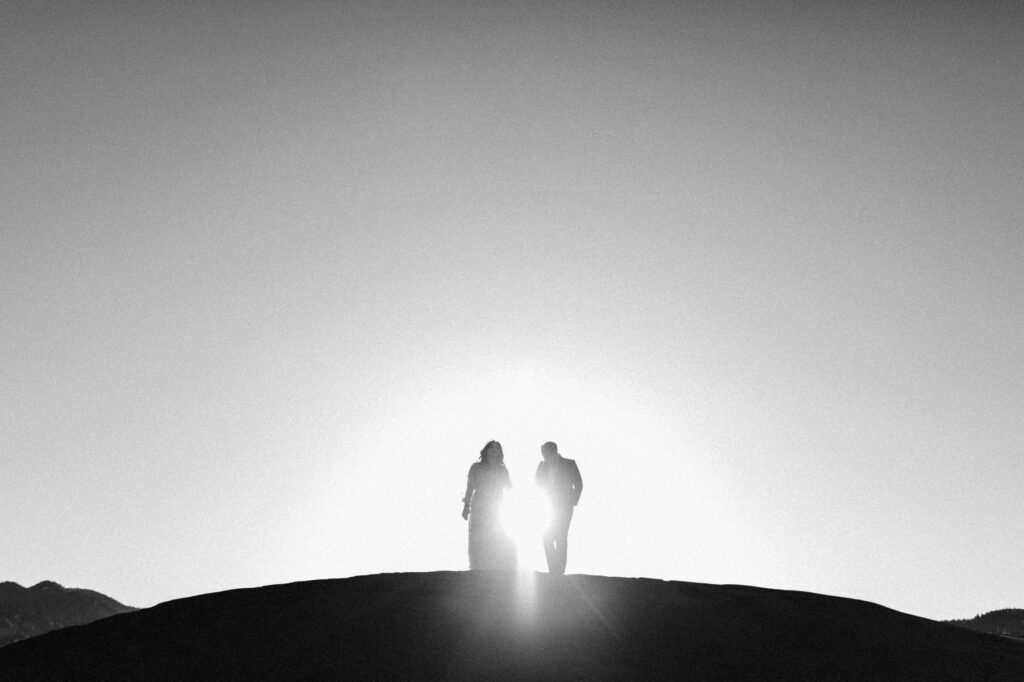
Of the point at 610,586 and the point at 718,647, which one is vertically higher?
the point at 610,586

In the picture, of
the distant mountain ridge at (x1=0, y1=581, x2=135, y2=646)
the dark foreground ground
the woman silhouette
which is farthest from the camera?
the distant mountain ridge at (x1=0, y1=581, x2=135, y2=646)

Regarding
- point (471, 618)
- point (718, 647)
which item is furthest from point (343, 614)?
point (718, 647)

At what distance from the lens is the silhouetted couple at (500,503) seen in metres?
23.9

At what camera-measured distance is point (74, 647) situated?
18719mm

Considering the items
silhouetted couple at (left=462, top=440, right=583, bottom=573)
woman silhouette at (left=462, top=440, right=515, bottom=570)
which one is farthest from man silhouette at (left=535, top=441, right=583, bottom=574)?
woman silhouette at (left=462, top=440, right=515, bottom=570)

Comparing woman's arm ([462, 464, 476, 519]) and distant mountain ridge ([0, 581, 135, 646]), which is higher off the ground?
distant mountain ridge ([0, 581, 135, 646])

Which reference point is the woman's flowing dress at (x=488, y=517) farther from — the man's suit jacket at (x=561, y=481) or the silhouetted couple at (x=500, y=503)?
the man's suit jacket at (x=561, y=481)

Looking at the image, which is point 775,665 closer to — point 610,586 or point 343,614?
point 610,586

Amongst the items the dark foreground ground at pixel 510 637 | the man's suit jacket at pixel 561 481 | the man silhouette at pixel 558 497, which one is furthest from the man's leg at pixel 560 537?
the dark foreground ground at pixel 510 637

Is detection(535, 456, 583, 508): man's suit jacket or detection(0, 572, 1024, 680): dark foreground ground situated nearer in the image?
detection(0, 572, 1024, 680): dark foreground ground

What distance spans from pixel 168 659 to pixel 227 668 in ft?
4.20

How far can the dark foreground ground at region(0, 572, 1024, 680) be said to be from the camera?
1619cm

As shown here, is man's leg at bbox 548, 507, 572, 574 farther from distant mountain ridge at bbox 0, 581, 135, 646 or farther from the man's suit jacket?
distant mountain ridge at bbox 0, 581, 135, 646

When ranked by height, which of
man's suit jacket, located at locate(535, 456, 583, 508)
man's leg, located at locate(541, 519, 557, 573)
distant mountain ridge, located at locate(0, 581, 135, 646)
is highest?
distant mountain ridge, located at locate(0, 581, 135, 646)
